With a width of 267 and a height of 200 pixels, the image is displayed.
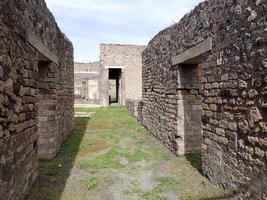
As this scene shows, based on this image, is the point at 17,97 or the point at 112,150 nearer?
the point at 17,97

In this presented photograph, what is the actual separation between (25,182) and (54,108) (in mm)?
2743

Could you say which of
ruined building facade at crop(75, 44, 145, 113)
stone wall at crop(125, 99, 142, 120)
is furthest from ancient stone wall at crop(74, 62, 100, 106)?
stone wall at crop(125, 99, 142, 120)

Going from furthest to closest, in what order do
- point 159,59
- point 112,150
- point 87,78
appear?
point 87,78
point 159,59
point 112,150

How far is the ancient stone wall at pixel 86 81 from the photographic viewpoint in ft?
98.5

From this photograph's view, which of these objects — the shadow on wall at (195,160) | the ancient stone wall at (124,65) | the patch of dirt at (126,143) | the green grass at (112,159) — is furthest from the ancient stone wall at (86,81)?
the shadow on wall at (195,160)

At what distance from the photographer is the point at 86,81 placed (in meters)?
30.1

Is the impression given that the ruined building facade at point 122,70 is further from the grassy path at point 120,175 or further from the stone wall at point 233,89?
the stone wall at point 233,89

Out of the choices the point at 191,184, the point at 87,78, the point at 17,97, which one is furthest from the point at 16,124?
the point at 87,78

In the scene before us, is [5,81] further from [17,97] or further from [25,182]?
[25,182]

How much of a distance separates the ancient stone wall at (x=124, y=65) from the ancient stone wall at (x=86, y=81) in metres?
6.36

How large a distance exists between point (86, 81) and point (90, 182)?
25993 millimetres

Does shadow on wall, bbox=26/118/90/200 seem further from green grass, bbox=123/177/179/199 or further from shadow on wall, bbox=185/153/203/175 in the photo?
shadow on wall, bbox=185/153/203/175

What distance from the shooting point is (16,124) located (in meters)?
3.66

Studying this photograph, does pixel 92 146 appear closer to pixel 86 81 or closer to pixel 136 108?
pixel 136 108
